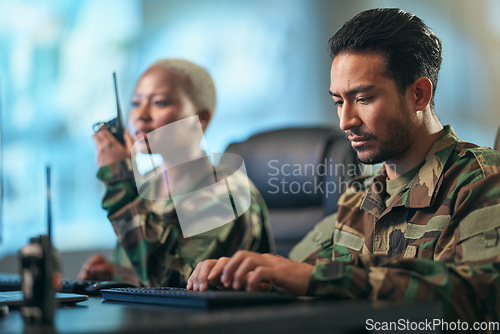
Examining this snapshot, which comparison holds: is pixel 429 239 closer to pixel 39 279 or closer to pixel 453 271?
pixel 453 271

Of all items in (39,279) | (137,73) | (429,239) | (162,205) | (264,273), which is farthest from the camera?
(137,73)

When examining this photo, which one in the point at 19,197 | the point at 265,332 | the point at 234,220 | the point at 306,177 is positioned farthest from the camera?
the point at 19,197

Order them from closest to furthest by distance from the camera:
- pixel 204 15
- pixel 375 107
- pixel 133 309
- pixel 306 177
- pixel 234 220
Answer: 1. pixel 133 309
2. pixel 375 107
3. pixel 234 220
4. pixel 306 177
5. pixel 204 15

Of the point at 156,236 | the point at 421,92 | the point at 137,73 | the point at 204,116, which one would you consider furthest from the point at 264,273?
the point at 137,73

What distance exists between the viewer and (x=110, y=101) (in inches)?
104

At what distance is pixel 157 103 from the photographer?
1737 mm

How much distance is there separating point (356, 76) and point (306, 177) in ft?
2.43

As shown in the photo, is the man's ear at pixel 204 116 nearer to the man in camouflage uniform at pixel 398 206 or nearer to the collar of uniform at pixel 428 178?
the man in camouflage uniform at pixel 398 206

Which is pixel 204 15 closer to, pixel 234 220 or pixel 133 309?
pixel 234 220

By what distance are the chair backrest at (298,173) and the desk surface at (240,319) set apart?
1107 mm

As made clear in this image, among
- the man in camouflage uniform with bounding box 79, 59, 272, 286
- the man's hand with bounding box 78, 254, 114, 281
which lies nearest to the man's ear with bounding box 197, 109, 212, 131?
the man in camouflage uniform with bounding box 79, 59, 272, 286

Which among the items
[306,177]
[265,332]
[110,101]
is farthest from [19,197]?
[265,332]

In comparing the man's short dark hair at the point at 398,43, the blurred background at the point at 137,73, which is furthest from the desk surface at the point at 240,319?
the blurred background at the point at 137,73

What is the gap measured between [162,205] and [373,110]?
2.62 ft
